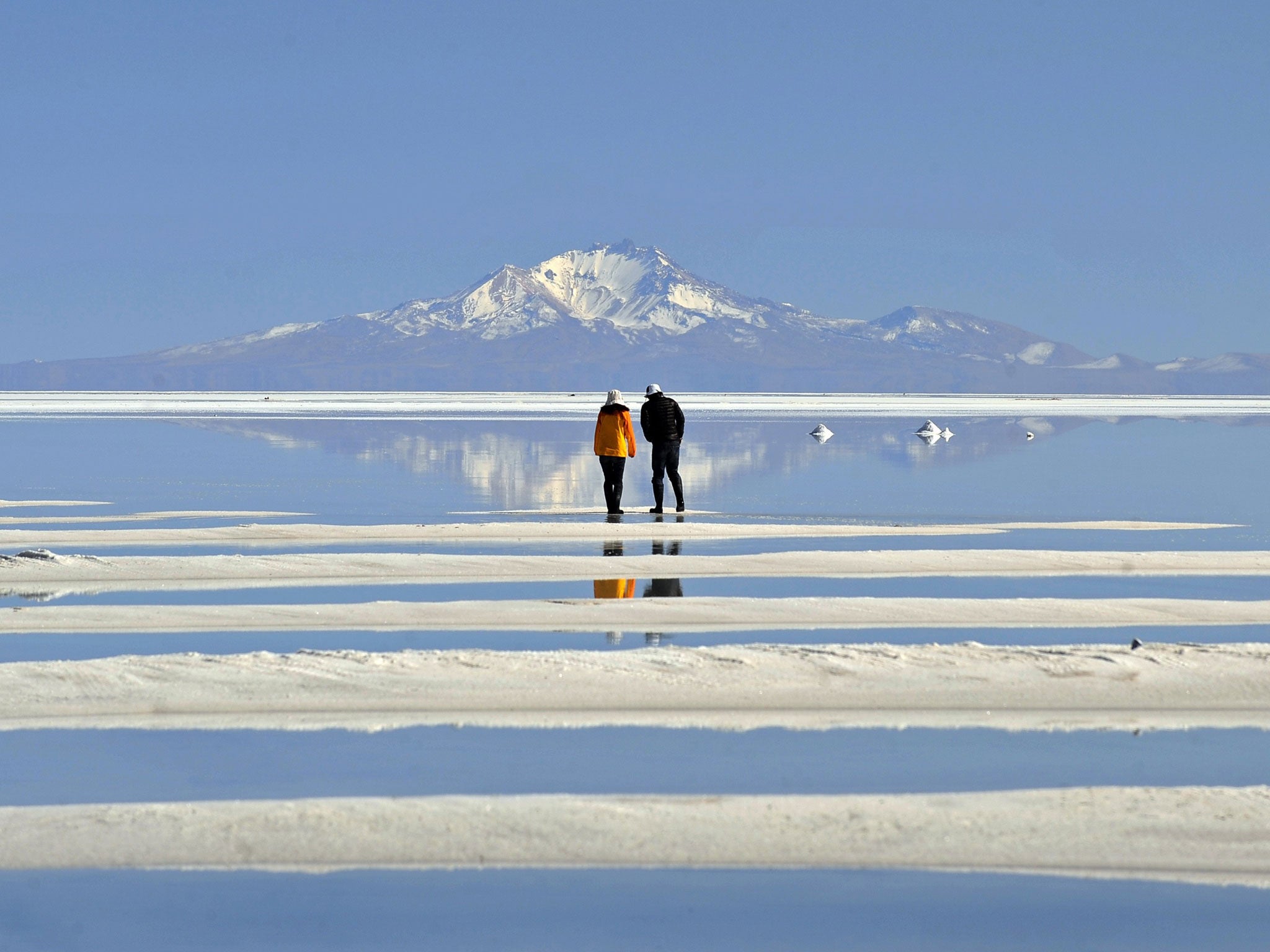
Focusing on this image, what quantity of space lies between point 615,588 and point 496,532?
5.32 meters

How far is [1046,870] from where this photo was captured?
559cm

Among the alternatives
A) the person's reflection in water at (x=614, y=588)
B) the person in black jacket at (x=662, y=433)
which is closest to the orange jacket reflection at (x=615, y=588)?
the person's reflection in water at (x=614, y=588)

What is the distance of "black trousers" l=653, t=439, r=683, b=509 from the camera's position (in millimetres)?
20266

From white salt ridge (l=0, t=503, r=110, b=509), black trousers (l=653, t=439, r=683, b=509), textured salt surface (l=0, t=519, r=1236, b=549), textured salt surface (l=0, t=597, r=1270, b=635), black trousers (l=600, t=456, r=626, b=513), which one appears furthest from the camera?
white salt ridge (l=0, t=503, r=110, b=509)

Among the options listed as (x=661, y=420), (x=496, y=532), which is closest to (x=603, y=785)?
(x=496, y=532)

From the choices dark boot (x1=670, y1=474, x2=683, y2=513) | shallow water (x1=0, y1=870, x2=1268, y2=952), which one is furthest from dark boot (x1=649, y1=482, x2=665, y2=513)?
shallow water (x1=0, y1=870, x2=1268, y2=952)

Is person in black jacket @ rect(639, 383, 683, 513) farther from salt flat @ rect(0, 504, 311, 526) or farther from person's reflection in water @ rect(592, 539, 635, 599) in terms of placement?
person's reflection in water @ rect(592, 539, 635, 599)

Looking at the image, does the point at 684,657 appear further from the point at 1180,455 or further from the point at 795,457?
the point at 1180,455

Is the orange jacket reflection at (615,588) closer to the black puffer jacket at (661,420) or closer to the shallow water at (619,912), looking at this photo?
the black puffer jacket at (661,420)

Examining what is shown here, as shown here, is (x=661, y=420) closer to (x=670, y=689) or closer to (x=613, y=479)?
(x=613, y=479)

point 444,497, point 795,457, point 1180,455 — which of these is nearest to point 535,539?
point 444,497

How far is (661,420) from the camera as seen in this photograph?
64.8ft

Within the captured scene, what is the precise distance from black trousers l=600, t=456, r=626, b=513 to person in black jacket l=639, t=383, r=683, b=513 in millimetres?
481

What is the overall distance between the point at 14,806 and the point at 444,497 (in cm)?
1780
